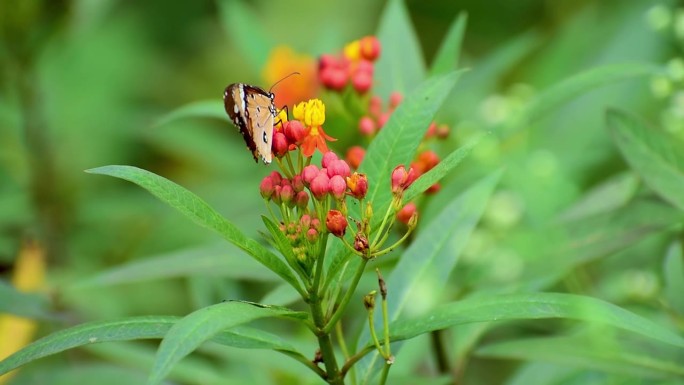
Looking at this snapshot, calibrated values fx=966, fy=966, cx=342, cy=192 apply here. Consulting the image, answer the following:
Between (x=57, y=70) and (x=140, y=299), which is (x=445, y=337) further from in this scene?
(x=57, y=70)

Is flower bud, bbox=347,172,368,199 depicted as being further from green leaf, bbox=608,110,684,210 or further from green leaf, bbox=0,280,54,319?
green leaf, bbox=0,280,54,319

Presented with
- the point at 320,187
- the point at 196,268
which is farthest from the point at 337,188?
the point at 196,268

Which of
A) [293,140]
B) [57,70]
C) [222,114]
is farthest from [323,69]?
[57,70]

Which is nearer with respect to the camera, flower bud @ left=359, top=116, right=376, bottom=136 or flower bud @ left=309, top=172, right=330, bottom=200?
flower bud @ left=309, top=172, right=330, bottom=200

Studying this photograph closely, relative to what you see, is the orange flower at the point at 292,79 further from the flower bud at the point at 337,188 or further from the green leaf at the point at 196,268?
the flower bud at the point at 337,188

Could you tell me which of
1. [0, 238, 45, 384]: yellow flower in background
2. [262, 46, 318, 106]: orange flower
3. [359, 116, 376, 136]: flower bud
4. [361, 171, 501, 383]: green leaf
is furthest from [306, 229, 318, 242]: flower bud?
[0, 238, 45, 384]: yellow flower in background

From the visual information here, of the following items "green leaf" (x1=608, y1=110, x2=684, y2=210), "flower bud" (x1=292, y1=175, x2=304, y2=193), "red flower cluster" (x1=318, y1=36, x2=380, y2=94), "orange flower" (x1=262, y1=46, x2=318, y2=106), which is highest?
"orange flower" (x1=262, y1=46, x2=318, y2=106)
